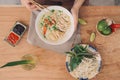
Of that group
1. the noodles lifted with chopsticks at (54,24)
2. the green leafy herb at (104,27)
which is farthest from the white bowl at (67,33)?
the green leafy herb at (104,27)

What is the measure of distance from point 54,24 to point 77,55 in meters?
0.19

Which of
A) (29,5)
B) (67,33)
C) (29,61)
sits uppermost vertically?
(29,5)

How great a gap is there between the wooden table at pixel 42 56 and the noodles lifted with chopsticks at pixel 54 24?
8 centimetres

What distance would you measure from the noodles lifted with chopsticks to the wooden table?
0.25ft

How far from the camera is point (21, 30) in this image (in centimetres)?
133

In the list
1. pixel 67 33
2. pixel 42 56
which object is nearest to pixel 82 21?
pixel 67 33

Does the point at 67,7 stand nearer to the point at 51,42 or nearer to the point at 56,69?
the point at 51,42

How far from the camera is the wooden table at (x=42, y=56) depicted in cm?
133

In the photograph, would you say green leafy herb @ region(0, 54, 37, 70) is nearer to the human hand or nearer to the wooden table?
the wooden table

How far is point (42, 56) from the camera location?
134 cm

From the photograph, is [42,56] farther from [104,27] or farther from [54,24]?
[104,27]

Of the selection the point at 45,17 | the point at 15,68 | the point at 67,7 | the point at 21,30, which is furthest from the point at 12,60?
the point at 67,7

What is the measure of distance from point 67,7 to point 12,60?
0.37m

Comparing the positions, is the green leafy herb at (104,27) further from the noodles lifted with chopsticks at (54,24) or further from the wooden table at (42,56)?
the noodles lifted with chopsticks at (54,24)
